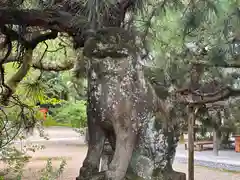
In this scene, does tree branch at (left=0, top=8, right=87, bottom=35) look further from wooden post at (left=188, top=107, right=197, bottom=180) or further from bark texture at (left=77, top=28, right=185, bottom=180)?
wooden post at (left=188, top=107, right=197, bottom=180)

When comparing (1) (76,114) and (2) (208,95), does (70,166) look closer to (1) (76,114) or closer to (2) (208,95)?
(1) (76,114)

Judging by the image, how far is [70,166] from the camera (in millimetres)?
10969

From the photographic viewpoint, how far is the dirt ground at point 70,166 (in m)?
9.58

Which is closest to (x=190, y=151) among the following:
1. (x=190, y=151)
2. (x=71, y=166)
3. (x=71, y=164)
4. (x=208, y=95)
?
(x=190, y=151)

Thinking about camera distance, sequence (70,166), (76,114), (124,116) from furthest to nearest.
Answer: (76,114) → (70,166) → (124,116)

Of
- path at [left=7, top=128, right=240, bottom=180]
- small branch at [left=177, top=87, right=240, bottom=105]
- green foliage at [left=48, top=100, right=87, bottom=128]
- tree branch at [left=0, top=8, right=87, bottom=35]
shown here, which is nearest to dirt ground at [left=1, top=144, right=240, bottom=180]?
path at [left=7, top=128, right=240, bottom=180]

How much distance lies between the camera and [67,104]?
17516 mm

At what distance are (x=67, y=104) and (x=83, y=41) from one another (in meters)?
14.9

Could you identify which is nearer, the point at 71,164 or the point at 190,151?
the point at 190,151

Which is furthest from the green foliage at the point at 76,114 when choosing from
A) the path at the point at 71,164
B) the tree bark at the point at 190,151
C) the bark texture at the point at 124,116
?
the bark texture at the point at 124,116

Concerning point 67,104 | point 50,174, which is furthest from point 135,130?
point 67,104

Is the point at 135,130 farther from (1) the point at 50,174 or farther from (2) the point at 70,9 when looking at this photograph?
(1) the point at 50,174

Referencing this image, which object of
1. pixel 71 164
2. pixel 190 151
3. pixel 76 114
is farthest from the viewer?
pixel 76 114

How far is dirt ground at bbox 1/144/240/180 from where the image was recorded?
9578 millimetres
